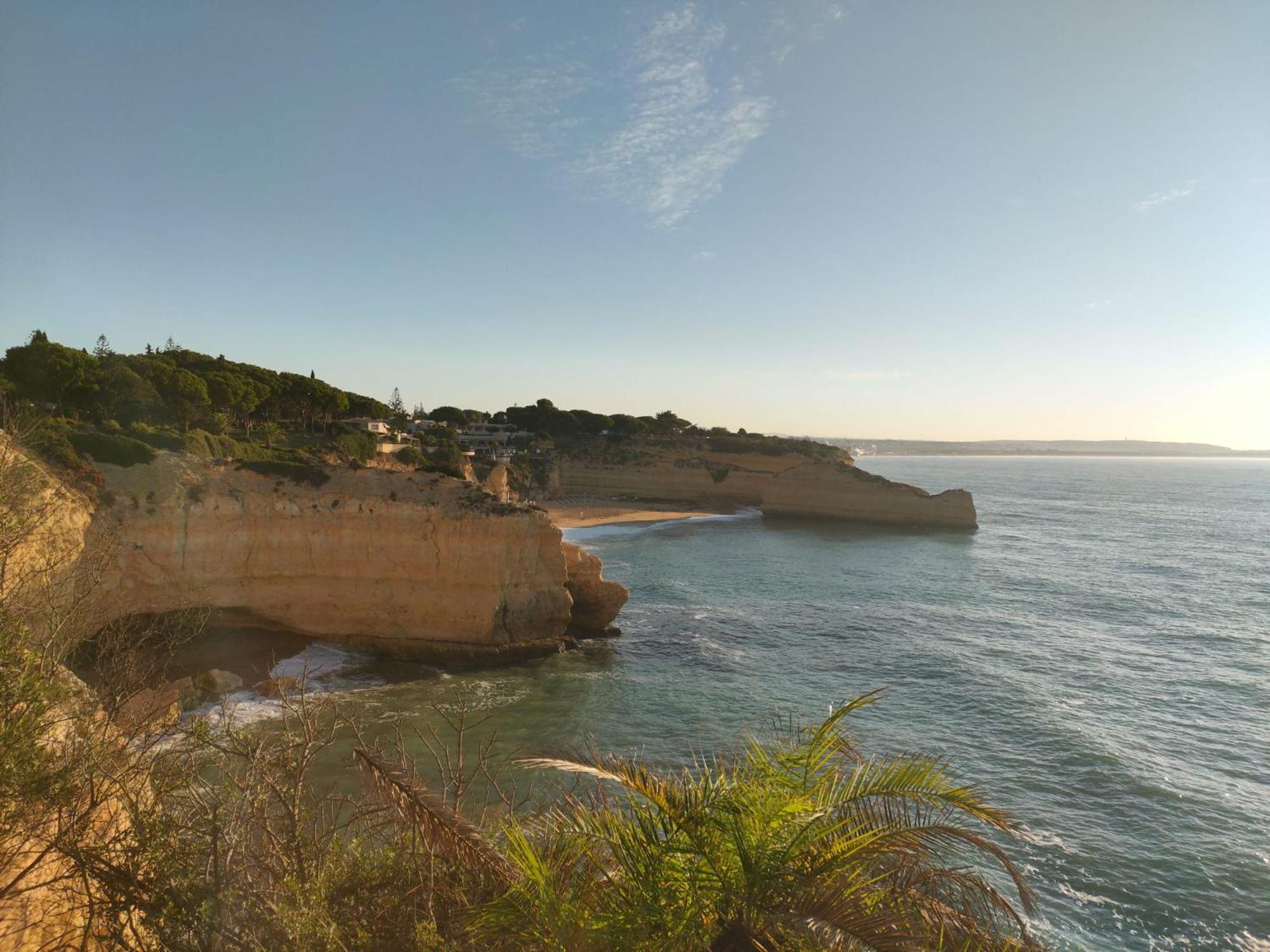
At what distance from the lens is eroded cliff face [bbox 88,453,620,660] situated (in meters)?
20.0

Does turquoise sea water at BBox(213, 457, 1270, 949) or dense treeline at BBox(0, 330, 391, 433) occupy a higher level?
dense treeline at BBox(0, 330, 391, 433)

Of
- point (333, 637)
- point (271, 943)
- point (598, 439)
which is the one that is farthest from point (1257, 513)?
point (271, 943)

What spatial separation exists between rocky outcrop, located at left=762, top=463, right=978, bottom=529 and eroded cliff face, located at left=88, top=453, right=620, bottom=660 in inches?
1794

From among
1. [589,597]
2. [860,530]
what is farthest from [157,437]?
[860,530]

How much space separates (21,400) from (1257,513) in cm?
10653

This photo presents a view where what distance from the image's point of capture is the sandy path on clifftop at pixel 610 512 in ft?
196

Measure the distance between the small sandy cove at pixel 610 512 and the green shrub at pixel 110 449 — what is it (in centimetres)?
3630

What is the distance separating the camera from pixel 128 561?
62.9ft

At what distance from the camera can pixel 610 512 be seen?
65.4m

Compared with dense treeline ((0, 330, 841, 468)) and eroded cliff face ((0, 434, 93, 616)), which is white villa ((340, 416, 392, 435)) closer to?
dense treeline ((0, 330, 841, 468))

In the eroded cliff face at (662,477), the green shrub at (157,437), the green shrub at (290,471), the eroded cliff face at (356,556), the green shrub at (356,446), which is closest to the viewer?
the eroded cliff face at (356,556)

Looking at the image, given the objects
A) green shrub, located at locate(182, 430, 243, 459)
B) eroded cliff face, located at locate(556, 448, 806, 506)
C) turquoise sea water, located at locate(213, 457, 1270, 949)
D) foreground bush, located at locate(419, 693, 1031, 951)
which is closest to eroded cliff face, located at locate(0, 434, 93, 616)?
green shrub, located at locate(182, 430, 243, 459)

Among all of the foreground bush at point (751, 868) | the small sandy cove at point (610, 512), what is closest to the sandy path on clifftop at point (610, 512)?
the small sandy cove at point (610, 512)

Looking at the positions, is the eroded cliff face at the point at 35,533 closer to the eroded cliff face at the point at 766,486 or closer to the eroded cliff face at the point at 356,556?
the eroded cliff face at the point at 356,556
